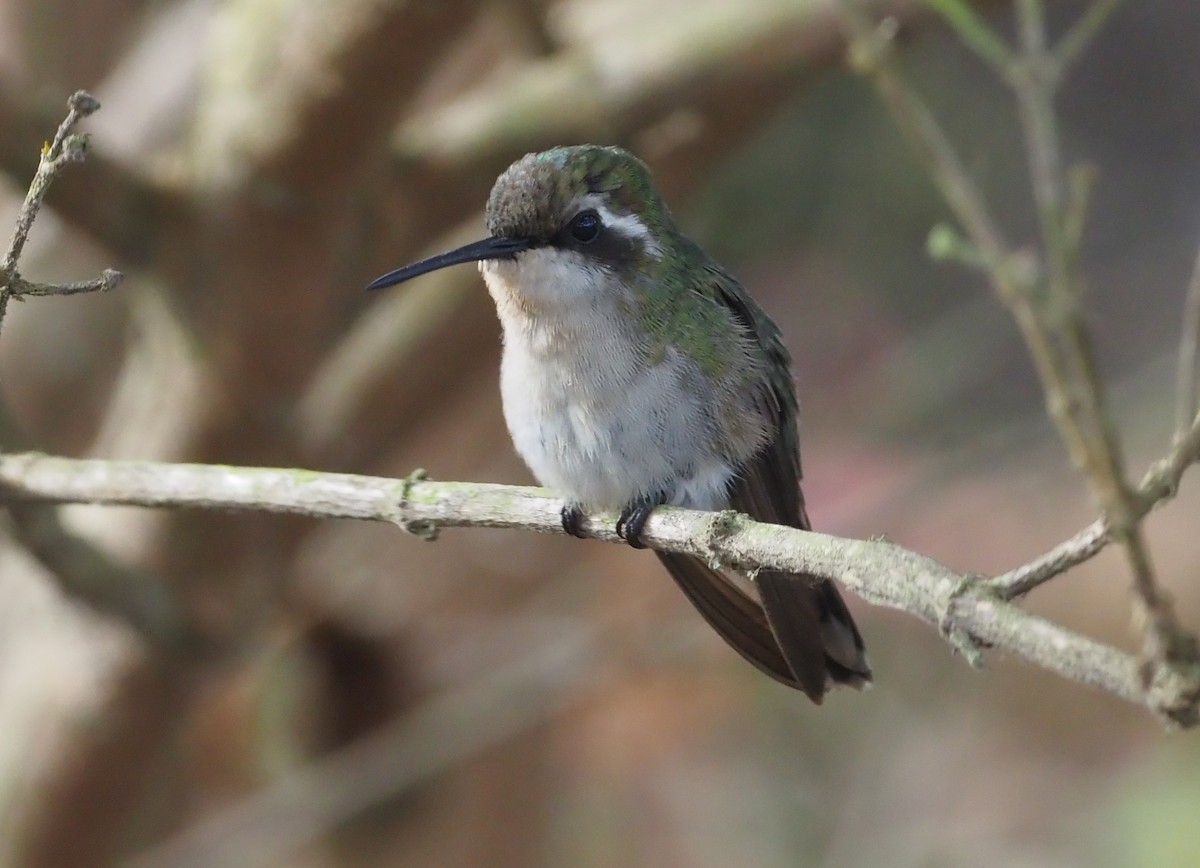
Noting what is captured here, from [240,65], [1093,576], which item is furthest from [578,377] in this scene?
[1093,576]

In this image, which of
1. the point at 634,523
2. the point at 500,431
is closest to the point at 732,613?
the point at 634,523

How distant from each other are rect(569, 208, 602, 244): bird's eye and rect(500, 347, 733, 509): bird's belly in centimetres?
26

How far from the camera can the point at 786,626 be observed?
8.14ft

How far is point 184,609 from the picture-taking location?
3611 mm

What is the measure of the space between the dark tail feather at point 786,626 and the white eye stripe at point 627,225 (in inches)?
25.4

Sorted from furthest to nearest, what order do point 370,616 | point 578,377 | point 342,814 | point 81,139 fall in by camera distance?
point 370,616 < point 342,814 < point 578,377 < point 81,139

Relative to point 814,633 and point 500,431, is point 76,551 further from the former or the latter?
point 500,431

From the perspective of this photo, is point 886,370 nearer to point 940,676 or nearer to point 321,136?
point 940,676

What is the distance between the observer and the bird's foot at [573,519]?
7.41 feet

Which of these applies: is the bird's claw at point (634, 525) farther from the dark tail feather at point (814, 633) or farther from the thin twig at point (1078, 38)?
the thin twig at point (1078, 38)

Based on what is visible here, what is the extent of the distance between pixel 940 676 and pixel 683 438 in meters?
3.69

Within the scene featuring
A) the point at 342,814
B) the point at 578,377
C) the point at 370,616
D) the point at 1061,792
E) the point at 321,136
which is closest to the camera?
the point at 578,377

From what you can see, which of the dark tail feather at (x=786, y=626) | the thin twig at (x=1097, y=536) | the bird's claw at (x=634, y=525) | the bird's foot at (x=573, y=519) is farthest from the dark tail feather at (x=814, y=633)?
the thin twig at (x=1097, y=536)

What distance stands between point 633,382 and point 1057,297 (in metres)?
1.52
